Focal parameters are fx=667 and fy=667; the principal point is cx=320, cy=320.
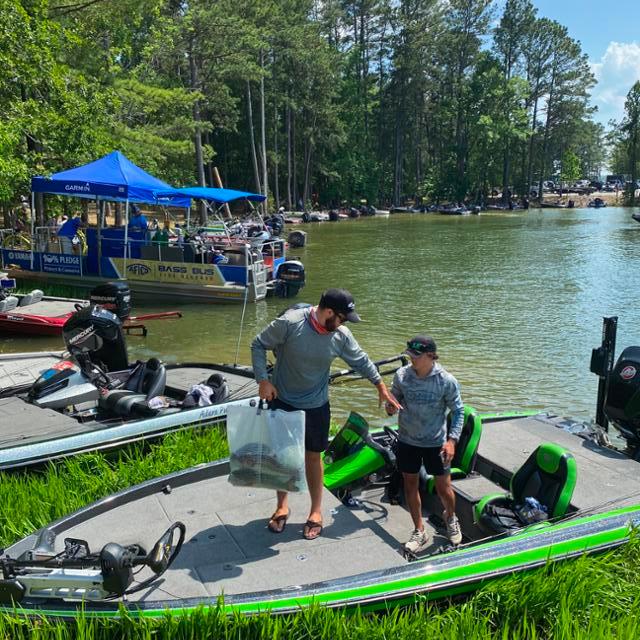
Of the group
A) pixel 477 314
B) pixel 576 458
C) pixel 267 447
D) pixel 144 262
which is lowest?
pixel 477 314

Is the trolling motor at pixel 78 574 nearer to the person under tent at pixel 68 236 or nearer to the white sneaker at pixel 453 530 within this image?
the white sneaker at pixel 453 530

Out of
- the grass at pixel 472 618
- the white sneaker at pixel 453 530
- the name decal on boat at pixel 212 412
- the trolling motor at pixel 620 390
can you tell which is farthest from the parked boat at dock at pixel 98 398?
the trolling motor at pixel 620 390

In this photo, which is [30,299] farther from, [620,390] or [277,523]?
[620,390]

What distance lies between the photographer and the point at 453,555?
13.4 ft

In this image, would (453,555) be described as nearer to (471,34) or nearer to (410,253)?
(410,253)

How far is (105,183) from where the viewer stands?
15.9 meters

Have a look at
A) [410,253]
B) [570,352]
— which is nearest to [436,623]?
[570,352]

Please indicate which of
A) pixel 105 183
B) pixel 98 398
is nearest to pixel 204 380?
pixel 98 398

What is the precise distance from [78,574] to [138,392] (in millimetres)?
4116

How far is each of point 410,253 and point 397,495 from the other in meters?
26.4

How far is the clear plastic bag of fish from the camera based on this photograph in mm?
4234

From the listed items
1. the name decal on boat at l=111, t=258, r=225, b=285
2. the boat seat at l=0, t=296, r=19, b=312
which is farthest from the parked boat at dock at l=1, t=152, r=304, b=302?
the boat seat at l=0, t=296, r=19, b=312

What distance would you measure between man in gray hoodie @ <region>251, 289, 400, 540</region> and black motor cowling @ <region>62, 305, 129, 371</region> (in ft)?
13.4

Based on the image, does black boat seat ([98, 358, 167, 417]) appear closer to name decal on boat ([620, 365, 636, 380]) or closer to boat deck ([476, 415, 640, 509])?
boat deck ([476, 415, 640, 509])
